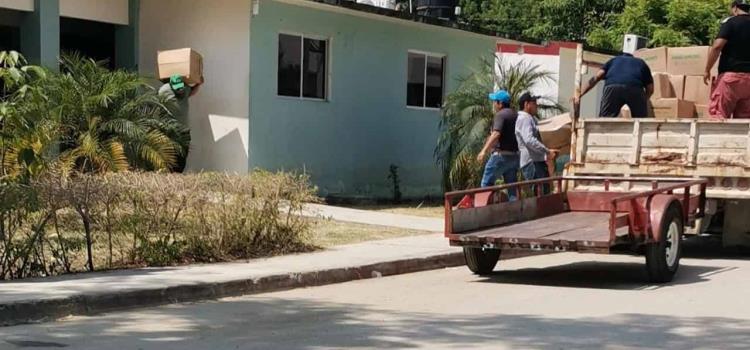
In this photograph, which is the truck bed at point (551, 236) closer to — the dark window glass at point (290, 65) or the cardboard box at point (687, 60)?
the cardboard box at point (687, 60)

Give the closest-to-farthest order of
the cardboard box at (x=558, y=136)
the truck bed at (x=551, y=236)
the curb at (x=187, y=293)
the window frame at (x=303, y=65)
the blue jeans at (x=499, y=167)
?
the curb at (x=187, y=293) → the truck bed at (x=551, y=236) → the blue jeans at (x=499, y=167) → the cardboard box at (x=558, y=136) → the window frame at (x=303, y=65)

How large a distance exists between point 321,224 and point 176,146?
3.53 m

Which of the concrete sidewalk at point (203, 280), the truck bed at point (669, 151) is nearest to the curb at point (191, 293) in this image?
the concrete sidewalk at point (203, 280)

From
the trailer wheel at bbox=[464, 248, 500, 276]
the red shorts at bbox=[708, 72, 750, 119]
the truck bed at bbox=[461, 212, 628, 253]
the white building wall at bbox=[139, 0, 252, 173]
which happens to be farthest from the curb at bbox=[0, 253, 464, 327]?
the white building wall at bbox=[139, 0, 252, 173]

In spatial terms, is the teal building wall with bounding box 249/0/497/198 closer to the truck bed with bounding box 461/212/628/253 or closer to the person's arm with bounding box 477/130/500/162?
the person's arm with bounding box 477/130/500/162

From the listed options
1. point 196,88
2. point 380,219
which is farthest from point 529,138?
point 196,88

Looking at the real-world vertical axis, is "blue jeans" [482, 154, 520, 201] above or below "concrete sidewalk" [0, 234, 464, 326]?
above

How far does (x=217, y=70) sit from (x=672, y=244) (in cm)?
1008

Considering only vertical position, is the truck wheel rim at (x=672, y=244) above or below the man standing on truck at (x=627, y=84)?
below

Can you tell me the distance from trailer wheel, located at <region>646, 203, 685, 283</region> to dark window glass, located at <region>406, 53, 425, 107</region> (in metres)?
11.6

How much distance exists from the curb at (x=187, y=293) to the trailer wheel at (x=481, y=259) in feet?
2.93

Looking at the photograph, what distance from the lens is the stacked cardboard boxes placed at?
1412 cm

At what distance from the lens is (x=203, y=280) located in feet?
31.9

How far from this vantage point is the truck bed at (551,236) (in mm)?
9875
